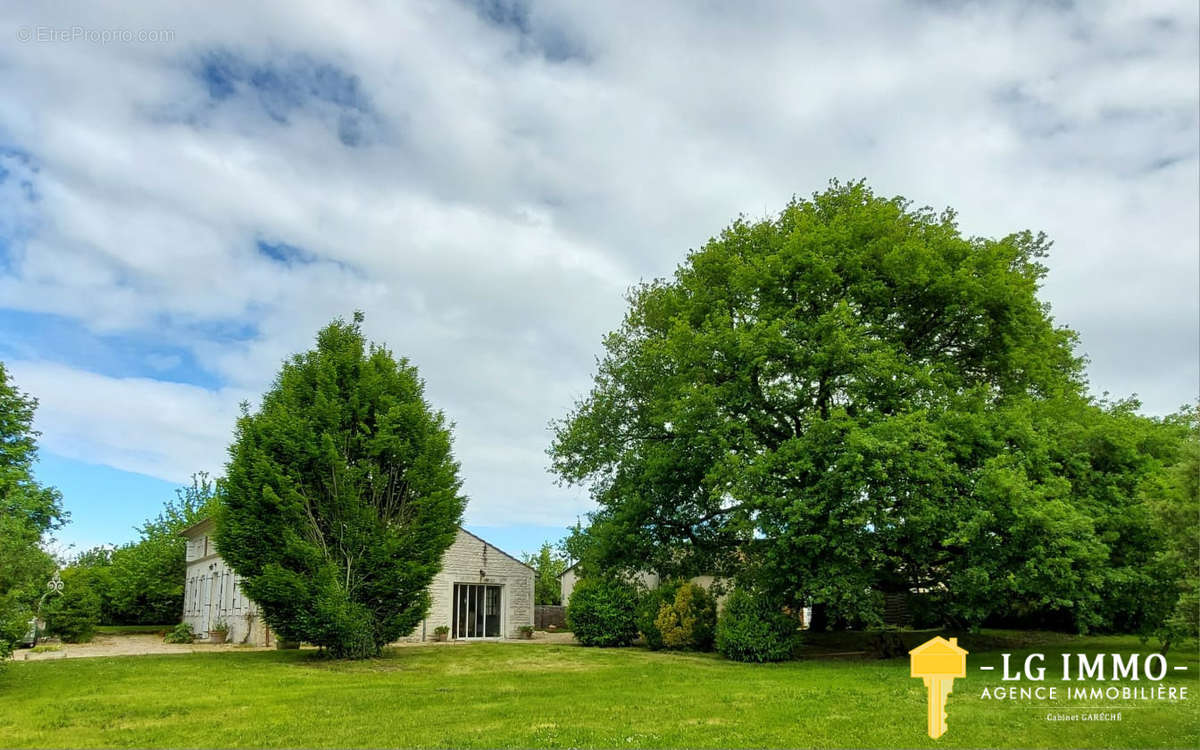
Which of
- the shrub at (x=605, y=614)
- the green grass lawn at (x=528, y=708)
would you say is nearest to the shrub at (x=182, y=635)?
the green grass lawn at (x=528, y=708)

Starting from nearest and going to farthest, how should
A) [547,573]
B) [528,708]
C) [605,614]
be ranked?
[528,708]
[605,614]
[547,573]

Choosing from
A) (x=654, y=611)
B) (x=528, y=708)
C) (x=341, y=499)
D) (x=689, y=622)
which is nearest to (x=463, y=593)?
(x=654, y=611)

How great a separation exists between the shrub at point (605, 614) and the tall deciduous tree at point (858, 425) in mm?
3175

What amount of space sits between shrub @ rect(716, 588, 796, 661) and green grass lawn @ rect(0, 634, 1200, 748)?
202 cm

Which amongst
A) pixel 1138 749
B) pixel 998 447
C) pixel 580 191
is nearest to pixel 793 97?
pixel 580 191

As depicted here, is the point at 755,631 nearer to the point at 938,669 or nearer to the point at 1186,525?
the point at 938,669

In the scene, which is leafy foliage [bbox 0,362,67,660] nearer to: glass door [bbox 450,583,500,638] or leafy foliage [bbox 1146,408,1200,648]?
glass door [bbox 450,583,500,638]

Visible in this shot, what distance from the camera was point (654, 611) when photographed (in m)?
24.2

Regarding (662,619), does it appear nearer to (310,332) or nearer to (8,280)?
(310,332)

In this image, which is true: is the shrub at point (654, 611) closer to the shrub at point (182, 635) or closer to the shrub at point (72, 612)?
the shrub at point (182, 635)

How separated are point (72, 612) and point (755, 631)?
80.3 ft

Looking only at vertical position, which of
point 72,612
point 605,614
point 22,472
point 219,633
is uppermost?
Result: point 22,472

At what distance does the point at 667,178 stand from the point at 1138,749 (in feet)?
45.9

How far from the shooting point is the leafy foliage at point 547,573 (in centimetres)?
4597
